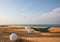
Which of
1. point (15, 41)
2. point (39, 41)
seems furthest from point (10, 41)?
point (39, 41)

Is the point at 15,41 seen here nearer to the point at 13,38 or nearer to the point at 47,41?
the point at 13,38

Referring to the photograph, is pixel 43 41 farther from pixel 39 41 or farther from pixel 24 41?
pixel 24 41

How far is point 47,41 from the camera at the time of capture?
3.89 meters

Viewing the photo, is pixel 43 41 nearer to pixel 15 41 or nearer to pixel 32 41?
pixel 32 41

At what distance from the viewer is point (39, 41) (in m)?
3.90

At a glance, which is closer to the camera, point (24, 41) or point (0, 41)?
point (0, 41)

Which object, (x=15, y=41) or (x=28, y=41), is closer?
(x=15, y=41)

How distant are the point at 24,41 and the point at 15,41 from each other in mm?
314

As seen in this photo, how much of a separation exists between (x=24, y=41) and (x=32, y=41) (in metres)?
0.21

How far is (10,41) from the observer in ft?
11.7

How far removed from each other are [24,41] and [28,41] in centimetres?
10

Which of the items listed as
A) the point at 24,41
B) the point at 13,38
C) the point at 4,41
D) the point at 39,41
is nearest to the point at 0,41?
the point at 4,41

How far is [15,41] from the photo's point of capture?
11.9 feet

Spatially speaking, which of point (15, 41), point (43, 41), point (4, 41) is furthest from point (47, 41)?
point (4, 41)
